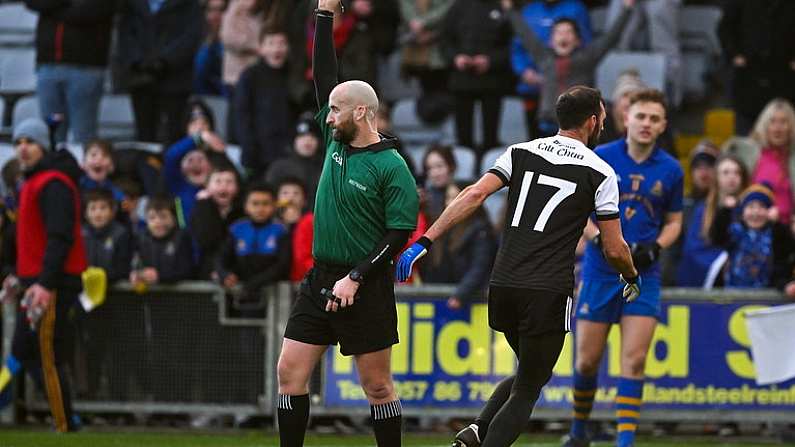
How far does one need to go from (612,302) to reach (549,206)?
214 cm

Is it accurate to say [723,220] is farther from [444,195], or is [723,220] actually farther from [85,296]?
[85,296]

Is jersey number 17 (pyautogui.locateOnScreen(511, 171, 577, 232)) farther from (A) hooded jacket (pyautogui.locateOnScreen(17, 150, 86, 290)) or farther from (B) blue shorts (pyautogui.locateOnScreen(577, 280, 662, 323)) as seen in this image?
(A) hooded jacket (pyautogui.locateOnScreen(17, 150, 86, 290))

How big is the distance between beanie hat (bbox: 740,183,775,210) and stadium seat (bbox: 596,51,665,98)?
327 cm

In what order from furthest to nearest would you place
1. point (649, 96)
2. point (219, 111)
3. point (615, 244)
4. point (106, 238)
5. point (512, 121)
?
point (219, 111) < point (512, 121) < point (106, 238) < point (649, 96) < point (615, 244)

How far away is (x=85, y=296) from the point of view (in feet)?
41.4

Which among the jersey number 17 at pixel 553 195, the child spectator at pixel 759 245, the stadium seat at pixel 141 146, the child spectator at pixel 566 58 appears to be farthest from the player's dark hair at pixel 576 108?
the stadium seat at pixel 141 146

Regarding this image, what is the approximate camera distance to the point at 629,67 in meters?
15.6

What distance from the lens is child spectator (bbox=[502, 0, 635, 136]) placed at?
14922 mm

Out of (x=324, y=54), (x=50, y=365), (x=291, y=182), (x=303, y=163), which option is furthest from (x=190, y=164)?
(x=324, y=54)

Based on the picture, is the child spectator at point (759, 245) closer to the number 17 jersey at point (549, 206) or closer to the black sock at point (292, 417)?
the number 17 jersey at point (549, 206)

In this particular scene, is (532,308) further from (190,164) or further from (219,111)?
(219,111)

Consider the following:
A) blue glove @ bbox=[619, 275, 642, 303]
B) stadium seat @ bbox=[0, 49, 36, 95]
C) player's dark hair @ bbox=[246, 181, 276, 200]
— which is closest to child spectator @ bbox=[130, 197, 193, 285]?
player's dark hair @ bbox=[246, 181, 276, 200]

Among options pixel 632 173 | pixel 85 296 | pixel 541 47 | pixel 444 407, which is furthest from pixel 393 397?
pixel 541 47

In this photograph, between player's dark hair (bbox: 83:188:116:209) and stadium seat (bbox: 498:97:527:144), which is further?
stadium seat (bbox: 498:97:527:144)
